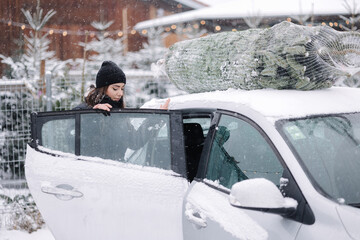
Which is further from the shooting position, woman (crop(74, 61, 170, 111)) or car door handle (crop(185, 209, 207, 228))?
woman (crop(74, 61, 170, 111))

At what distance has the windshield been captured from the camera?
244cm

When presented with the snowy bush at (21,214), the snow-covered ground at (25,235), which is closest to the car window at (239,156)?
the snow-covered ground at (25,235)

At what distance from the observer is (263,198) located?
2.27 metres

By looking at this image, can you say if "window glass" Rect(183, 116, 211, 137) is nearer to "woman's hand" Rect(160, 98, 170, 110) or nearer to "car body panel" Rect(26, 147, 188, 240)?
"woman's hand" Rect(160, 98, 170, 110)

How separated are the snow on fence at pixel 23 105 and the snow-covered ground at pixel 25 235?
20 cm

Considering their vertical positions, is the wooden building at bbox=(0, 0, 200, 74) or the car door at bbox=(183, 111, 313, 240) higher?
the wooden building at bbox=(0, 0, 200, 74)

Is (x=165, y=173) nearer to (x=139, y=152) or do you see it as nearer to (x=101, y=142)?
(x=139, y=152)

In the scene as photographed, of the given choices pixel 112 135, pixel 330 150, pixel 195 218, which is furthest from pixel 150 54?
pixel 330 150

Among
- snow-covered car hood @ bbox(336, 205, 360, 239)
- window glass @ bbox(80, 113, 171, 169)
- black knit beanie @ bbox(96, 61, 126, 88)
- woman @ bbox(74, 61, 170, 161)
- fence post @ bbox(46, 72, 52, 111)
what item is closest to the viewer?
snow-covered car hood @ bbox(336, 205, 360, 239)

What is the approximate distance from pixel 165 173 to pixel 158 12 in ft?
50.1

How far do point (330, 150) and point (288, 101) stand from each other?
0.37m

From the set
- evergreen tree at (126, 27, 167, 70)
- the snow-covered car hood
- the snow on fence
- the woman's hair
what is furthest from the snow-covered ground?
evergreen tree at (126, 27, 167, 70)

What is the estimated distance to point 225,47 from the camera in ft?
11.6

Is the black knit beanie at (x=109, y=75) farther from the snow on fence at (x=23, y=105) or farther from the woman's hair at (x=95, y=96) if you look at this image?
the snow on fence at (x=23, y=105)
